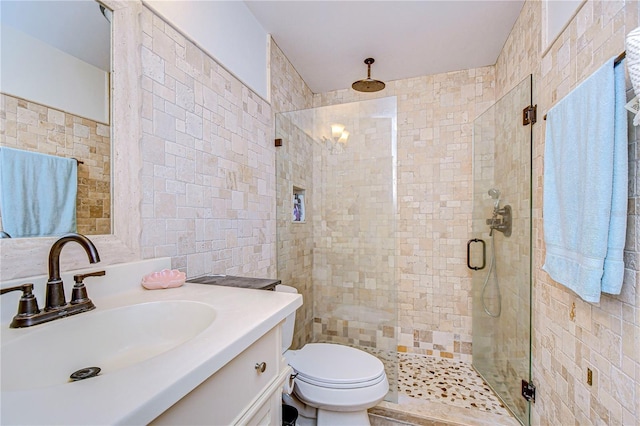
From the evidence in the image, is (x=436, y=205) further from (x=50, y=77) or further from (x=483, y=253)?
(x=50, y=77)

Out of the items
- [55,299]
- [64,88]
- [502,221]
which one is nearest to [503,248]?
[502,221]

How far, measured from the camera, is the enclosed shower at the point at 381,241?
1866mm

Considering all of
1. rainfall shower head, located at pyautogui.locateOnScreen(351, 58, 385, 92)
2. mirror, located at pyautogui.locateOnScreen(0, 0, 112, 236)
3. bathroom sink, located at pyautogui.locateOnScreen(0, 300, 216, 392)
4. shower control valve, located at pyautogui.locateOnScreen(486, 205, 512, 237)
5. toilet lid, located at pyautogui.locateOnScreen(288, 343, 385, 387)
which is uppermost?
rainfall shower head, located at pyautogui.locateOnScreen(351, 58, 385, 92)

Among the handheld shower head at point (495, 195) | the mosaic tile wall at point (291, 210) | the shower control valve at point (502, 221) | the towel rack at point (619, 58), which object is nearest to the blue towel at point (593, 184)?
the towel rack at point (619, 58)

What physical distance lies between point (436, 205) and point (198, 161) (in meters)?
2.12

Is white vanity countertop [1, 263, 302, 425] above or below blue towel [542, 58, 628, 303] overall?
below

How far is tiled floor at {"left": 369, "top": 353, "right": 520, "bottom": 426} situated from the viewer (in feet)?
5.57

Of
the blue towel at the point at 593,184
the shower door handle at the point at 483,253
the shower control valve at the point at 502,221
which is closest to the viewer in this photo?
the blue towel at the point at 593,184

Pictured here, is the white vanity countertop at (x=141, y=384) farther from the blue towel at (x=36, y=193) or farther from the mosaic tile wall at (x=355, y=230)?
the mosaic tile wall at (x=355, y=230)

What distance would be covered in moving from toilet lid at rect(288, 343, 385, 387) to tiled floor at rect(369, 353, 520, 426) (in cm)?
39

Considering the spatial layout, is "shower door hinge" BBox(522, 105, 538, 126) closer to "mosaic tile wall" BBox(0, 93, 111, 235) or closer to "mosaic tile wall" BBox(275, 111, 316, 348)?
"mosaic tile wall" BBox(275, 111, 316, 348)

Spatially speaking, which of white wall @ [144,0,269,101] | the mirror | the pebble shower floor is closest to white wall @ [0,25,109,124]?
the mirror

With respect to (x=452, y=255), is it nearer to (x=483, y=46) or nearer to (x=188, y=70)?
(x=483, y=46)

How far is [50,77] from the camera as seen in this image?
2.92 ft
